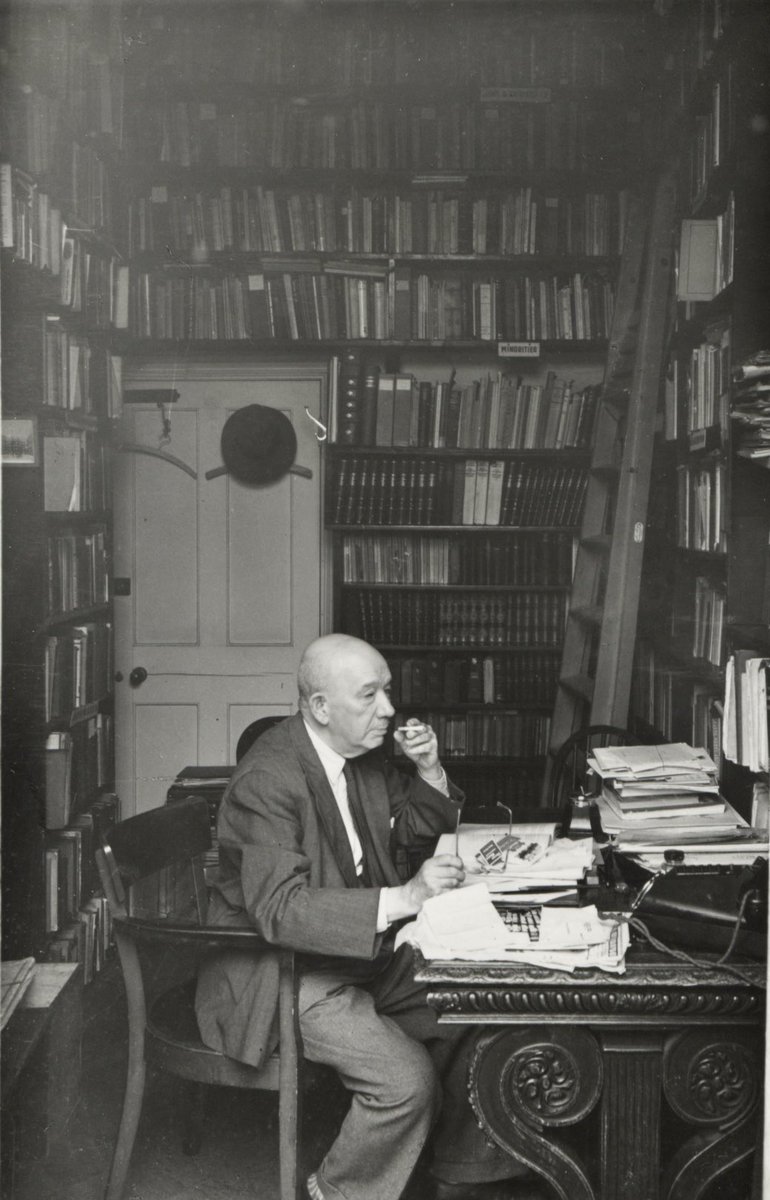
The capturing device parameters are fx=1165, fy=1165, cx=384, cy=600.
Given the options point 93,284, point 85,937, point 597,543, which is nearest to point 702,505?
point 597,543

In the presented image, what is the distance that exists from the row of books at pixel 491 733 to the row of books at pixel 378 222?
189cm

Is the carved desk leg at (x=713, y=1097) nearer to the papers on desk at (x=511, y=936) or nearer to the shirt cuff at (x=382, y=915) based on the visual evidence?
the papers on desk at (x=511, y=936)

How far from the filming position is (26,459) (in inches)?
123

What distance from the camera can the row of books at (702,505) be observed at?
11.0 ft

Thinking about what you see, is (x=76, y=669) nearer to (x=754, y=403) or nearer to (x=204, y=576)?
(x=204, y=576)

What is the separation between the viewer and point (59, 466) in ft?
11.5

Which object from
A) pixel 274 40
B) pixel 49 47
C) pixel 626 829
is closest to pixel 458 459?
pixel 274 40

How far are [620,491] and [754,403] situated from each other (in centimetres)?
145

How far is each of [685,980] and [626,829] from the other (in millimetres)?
636

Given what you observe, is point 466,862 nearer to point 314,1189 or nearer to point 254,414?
point 314,1189

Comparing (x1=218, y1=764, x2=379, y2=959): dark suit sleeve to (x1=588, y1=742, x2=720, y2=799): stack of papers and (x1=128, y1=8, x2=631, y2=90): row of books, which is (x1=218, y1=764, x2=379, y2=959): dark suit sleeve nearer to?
(x1=588, y1=742, x2=720, y2=799): stack of papers

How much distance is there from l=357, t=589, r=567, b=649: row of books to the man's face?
220 cm

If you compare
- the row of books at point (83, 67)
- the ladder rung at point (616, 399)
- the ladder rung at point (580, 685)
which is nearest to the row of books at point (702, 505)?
the ladder rung at point (616, 399)

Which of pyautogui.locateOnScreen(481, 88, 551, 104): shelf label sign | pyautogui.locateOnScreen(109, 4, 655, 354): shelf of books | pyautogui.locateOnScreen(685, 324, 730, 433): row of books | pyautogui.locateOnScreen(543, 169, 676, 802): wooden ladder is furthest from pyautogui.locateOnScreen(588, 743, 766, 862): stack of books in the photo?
pyautogui.locateOnScreen(481, 88, 551, 104): shelf label sign
